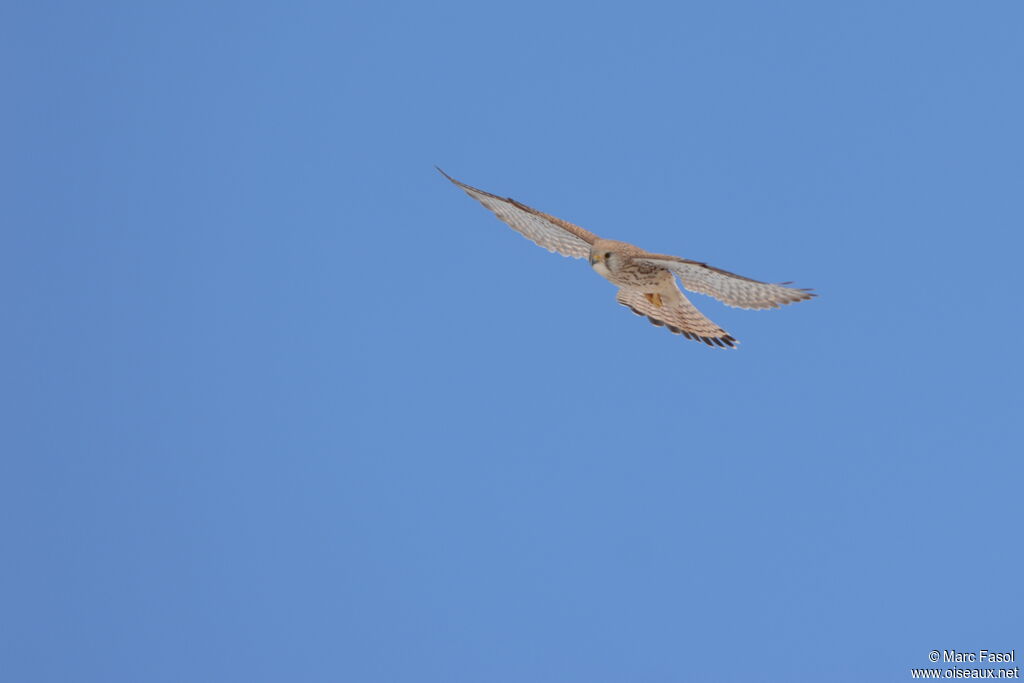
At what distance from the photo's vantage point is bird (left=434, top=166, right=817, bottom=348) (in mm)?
9242

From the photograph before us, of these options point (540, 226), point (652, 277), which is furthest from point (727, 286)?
point (540, 226)

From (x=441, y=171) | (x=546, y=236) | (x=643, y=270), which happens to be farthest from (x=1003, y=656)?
(x=441, y=171)

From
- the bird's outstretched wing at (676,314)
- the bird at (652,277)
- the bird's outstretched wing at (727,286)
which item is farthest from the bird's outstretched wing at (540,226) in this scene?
the bird's outstretched wing at (727,286)

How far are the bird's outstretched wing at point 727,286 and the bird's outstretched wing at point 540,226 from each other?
5.17ft

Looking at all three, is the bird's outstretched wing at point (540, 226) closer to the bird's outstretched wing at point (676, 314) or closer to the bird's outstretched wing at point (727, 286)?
the bird's outstretched wing at point (676, 314)

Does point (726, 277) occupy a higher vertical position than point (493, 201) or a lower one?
lower

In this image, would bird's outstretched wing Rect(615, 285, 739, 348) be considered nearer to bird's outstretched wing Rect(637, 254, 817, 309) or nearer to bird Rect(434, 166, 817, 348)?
bird Rect(434, 166, 817, 348)

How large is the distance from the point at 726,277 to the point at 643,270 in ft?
3.99

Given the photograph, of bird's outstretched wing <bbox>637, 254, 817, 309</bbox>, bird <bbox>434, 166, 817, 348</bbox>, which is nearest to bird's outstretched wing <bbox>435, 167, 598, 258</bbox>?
bird <bbox>434, 166, 817, 348</bbox>

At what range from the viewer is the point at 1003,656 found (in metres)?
9.61

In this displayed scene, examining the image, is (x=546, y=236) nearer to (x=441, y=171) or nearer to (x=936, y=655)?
(x=441, y=171)

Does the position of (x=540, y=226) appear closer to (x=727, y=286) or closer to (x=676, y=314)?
(x=676, y=314)

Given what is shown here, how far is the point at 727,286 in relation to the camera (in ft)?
31.1

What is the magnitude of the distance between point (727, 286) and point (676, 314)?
3.41ft
